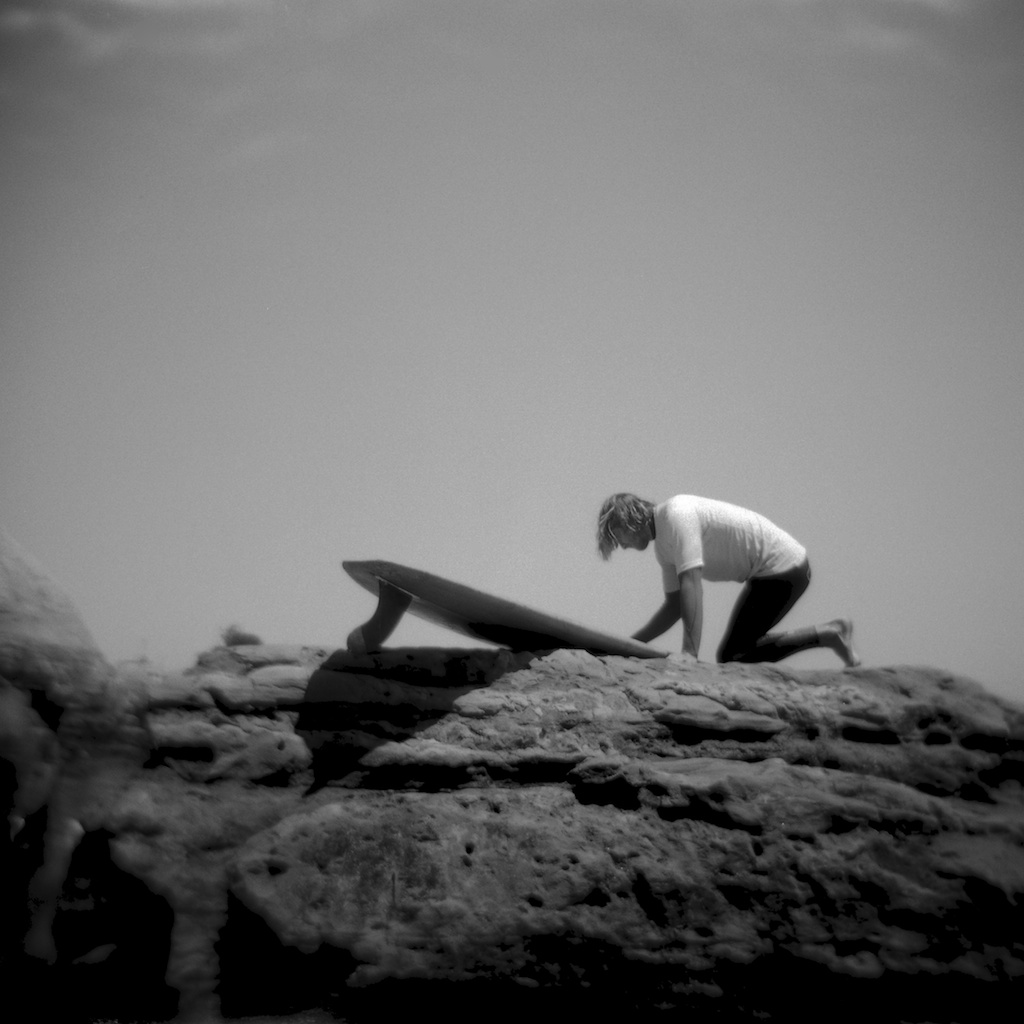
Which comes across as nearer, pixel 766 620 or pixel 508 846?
pixel 508 846

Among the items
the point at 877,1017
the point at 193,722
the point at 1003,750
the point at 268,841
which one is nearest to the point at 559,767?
the point at 268,841

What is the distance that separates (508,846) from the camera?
222 centimetres

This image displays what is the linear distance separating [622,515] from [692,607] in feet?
1.73

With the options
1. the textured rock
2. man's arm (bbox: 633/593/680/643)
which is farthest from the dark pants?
the textured rock

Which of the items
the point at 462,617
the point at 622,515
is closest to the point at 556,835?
the point at 462,617

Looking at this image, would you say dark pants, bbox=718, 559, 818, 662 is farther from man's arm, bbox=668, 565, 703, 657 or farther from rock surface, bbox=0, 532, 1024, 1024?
rock surface, bbox=0, 532, 1024, 1024

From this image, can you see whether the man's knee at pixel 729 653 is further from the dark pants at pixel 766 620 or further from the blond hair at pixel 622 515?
the blond hair at pixel 622 515

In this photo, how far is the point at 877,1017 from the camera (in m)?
1.97

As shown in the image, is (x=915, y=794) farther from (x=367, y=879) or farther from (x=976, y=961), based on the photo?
(x=367, y=879)

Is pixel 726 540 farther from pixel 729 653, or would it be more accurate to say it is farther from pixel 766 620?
pixel 729 653

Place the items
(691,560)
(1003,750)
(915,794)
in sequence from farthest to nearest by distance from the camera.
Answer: (691,560) → (1003,750) → (915,794)

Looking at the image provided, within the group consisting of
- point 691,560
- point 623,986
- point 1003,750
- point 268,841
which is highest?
point 691,560

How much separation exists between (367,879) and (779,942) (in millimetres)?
1271

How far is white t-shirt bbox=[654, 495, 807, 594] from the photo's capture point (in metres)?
3.08
